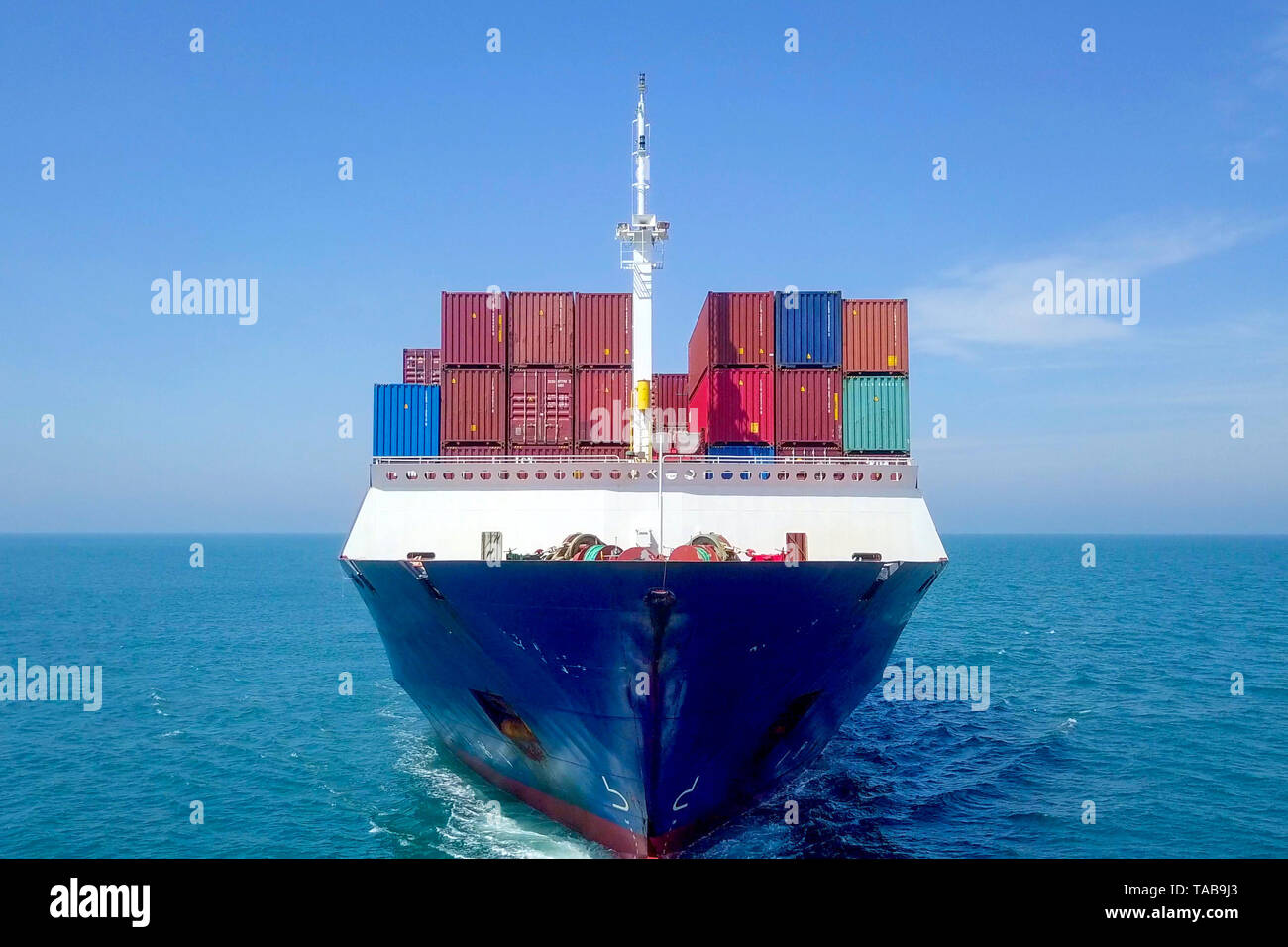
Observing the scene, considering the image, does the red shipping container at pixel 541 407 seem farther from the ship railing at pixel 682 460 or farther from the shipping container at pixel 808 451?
the shipping container at pixel 808 451

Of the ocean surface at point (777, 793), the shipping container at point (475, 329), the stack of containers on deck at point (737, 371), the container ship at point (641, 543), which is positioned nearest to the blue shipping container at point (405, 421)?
the container ship at point (641, 543)

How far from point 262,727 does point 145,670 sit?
12709 millimetres

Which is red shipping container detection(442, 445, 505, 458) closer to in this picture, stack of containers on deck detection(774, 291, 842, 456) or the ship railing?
the ship railing

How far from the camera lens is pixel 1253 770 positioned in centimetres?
2108

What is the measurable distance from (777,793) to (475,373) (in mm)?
12379

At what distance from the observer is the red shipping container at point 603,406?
2000 centimetres

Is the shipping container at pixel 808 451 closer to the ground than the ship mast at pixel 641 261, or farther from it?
closer to the ground

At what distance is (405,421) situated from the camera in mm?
20266

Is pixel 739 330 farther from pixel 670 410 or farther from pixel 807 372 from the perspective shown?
pixel 670 410

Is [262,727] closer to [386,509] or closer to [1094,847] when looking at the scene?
[386,509]

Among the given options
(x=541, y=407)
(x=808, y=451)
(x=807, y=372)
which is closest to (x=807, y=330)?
(x=807, y=372)

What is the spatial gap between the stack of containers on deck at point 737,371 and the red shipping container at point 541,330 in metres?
3.66
